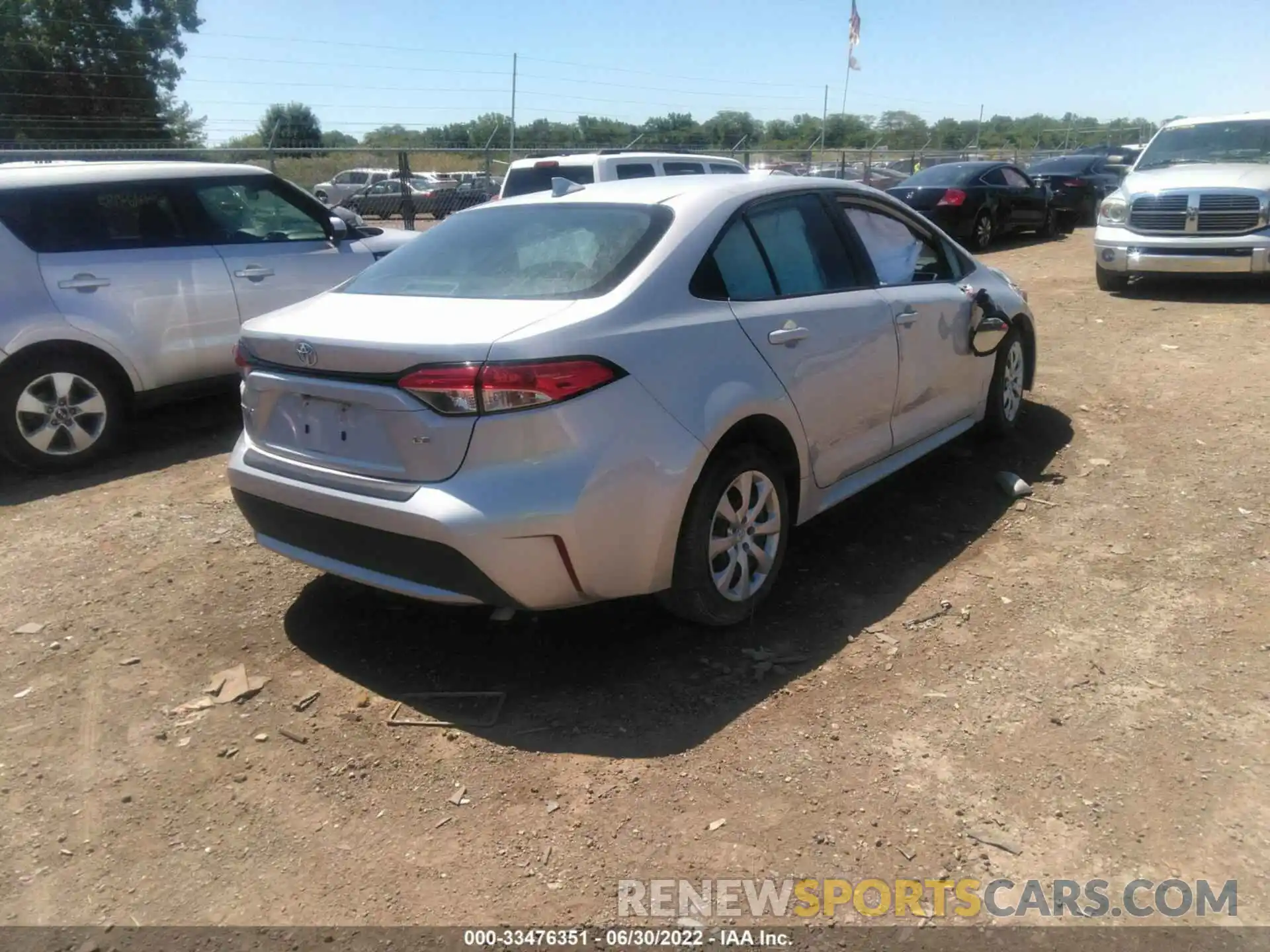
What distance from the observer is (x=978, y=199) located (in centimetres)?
1552

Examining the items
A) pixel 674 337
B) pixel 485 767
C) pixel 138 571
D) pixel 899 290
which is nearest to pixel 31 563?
pixel 138 571

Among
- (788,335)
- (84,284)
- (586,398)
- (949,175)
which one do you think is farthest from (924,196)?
(586,398)

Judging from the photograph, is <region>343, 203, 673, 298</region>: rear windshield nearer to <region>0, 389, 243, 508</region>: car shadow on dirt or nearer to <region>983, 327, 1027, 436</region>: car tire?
<region>0, 389, 243, 508</region>: car shadow on dirt

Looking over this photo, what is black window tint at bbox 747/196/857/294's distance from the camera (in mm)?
4078

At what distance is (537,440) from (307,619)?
1556 millimetres

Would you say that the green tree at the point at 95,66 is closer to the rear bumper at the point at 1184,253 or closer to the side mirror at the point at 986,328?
the rear bumper at the point at 1184,253

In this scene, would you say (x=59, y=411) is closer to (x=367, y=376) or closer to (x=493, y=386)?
(x=367, y=376)

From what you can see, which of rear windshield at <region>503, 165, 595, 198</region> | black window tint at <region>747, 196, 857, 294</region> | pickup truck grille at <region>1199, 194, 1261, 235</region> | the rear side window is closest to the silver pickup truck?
pickup truck grille at <region>1199, 194, 1261, 235</region>

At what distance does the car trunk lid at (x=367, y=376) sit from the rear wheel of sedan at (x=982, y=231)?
13.8 metres

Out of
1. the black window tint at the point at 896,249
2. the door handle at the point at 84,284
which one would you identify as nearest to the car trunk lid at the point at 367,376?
the black window tint at the point at 896,249

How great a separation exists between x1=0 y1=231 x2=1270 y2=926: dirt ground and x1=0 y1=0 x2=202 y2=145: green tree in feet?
87.2

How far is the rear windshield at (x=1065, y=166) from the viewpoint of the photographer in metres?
19.9

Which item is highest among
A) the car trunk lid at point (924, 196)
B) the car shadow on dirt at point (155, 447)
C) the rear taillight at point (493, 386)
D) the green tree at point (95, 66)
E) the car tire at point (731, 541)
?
the green tree at point (95, 66)

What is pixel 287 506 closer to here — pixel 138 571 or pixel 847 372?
pixel 138 571
